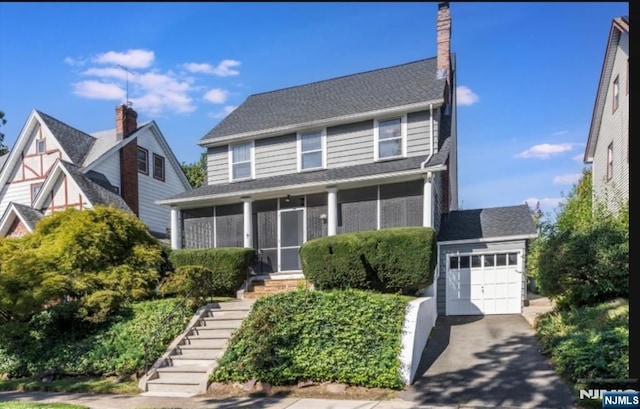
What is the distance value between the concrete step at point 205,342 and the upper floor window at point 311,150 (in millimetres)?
8060

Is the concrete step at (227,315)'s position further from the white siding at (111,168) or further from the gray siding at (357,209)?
the white siding at (111,168)

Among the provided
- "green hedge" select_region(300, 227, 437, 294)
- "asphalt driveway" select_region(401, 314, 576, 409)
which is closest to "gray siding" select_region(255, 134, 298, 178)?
"green hedge" select_region(300, 227, 437, 294)

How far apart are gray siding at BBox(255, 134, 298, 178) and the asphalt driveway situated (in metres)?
8.16

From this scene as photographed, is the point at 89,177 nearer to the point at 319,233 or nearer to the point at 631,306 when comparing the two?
the point at 319,233

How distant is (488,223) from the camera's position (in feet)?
47.9

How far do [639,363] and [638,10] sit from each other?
1.70 meters

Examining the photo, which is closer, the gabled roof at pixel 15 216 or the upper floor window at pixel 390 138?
the upper floor window at pixel 390 138

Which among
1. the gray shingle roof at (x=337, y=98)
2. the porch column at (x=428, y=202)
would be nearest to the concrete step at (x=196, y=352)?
the porch column at (x=428, y=202)

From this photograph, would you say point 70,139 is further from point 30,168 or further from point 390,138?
point 390,138

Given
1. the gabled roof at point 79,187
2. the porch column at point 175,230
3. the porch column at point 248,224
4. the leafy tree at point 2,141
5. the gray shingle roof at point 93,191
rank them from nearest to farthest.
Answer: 1. the porch column at point 248,224
2. the porch column at point 175,230
3. the leafy tree at point 2,141
4. the gray shingle roof at point 93,191
5. the gabled roof at point 79,187

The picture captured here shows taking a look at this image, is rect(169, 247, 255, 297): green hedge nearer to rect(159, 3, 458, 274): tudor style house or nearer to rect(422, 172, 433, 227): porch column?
rect(159, 3, 458, 274): tudor style house

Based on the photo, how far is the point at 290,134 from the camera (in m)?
15.8

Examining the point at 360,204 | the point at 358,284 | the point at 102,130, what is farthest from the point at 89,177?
the point at 358,284

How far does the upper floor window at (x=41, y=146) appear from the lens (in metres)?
21.0
